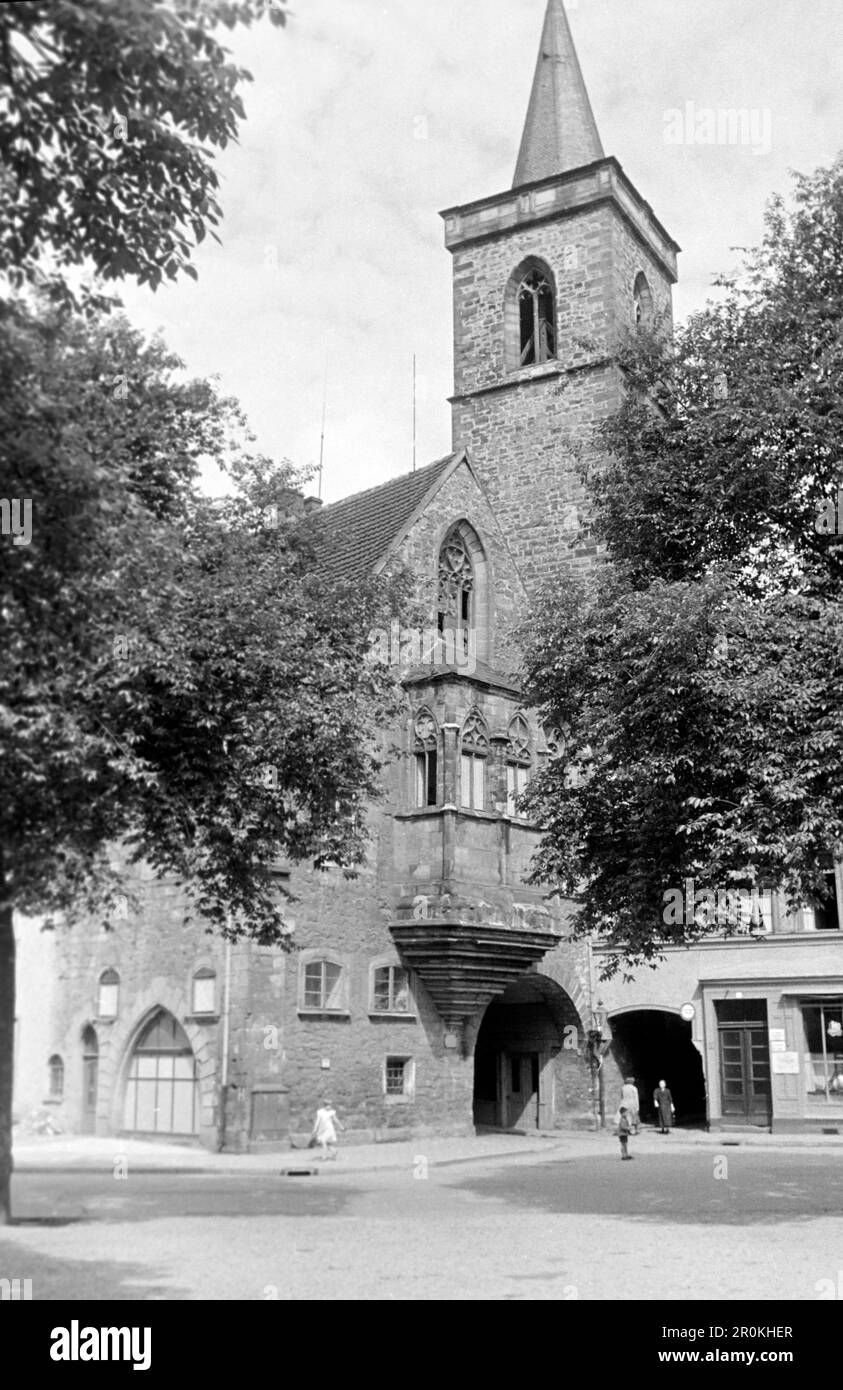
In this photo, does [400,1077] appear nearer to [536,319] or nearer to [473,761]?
[473,761]

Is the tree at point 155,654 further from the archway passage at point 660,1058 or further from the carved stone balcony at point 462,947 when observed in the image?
the archway passage at point 660,1058

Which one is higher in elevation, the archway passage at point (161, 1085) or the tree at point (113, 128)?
the tree at point (113, 128)

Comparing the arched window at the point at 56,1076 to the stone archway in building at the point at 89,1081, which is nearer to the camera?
the stone archway in building at the point at 89,1081

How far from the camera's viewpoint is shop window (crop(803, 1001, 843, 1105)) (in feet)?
96.5

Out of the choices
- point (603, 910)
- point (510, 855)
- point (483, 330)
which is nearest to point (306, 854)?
point (603, 910)

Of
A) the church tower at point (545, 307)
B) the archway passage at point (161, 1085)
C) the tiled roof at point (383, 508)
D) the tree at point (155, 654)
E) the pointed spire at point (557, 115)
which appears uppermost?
the pointed spire at point (557, 115)

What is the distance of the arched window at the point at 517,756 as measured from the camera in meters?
26.5

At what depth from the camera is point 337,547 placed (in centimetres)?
1428

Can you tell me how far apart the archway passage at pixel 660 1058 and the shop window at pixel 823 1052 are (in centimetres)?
336

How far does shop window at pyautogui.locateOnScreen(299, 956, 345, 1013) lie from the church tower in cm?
1347

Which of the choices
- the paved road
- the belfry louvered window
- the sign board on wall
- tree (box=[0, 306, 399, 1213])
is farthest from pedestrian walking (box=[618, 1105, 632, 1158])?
the belfry louvered window

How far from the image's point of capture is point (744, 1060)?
101ft

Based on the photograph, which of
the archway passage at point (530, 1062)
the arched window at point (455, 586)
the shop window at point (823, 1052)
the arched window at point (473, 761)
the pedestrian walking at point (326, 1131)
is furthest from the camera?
the archway passage at point (530, 1062)

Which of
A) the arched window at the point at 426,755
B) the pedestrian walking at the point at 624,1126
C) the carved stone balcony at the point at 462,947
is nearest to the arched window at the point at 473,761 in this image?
the arched window at the point at 426,755
